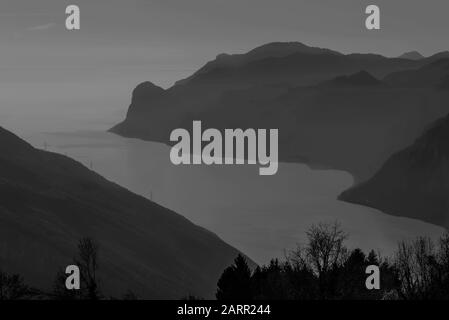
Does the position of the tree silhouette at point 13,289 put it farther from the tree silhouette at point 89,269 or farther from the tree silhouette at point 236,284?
the tree silhouette at point 236,284

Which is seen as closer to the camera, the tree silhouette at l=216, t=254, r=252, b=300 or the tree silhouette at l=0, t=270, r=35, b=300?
the tree silhouette at l=0, t=270, r=35, b=300

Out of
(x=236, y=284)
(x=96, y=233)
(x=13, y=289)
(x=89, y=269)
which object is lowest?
(x=13, y=289)

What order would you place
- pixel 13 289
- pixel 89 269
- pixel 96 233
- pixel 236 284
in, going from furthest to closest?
pixel 96 233 < pixel 89 269 < pixel 236 284 < pixel 13 289

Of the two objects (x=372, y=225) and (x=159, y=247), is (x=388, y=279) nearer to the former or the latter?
(x=159, y=247)

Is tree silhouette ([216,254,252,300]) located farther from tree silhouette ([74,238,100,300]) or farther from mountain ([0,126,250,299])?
mountain ([0,126,250,299])

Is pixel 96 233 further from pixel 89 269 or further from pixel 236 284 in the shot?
pixel 236 284

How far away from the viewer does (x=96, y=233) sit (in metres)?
114

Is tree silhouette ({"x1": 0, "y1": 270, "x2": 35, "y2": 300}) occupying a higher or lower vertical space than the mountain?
lower

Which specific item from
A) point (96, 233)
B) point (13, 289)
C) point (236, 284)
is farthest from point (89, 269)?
point (96, 233)

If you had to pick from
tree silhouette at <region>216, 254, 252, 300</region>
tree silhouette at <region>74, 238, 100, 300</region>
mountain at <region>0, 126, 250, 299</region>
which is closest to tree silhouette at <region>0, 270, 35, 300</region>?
tree silhouette at <region>74, 238, 100, 300</region>

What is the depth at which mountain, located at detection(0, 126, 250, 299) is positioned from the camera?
8631 cm

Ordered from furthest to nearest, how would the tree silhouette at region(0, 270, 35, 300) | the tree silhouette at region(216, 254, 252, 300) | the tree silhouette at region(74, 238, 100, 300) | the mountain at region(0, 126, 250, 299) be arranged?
the mountain at region(0, 126, 250, 299) → the tree silhouette at region(216, 254, 252, 300) → the tree silhouette at region(0, 270, 35, 300) → the tree silhouette at region(74, 238, 100, 300)

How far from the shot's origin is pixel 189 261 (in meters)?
113
